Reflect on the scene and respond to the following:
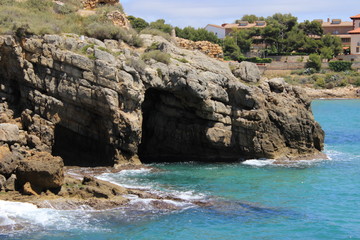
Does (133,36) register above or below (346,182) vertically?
above

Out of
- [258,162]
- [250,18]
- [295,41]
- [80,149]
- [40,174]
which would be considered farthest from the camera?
[250,18]

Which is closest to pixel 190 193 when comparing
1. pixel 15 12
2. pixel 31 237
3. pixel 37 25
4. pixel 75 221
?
pixel 75 221

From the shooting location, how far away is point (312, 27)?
11038 cm

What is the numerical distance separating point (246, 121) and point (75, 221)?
14.5 meters

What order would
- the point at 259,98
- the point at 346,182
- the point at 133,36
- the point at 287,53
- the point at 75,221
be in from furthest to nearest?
the point at 287,53
the point at 133,36
the point at 259,98
the point at 346,182
the point at 75,221

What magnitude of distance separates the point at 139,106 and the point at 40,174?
361 inches

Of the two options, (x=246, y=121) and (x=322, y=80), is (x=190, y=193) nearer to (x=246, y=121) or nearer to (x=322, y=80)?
(x=246, y=121)

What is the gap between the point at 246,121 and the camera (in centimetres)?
3181

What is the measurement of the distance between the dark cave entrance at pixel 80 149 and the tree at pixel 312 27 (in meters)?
87.3

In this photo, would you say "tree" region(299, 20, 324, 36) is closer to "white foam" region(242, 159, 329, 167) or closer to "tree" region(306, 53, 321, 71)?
"tree" region(306, 53, 321, 71)

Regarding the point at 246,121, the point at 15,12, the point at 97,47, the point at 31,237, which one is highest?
the point at 15,12

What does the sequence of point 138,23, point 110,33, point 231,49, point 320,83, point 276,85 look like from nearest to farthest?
point 276,85, point 110,33, point 138,23, point 320,83, point 231,49

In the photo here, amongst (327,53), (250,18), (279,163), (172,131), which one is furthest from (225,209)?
(250,18)

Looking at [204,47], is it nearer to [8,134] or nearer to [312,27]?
[8,134]
